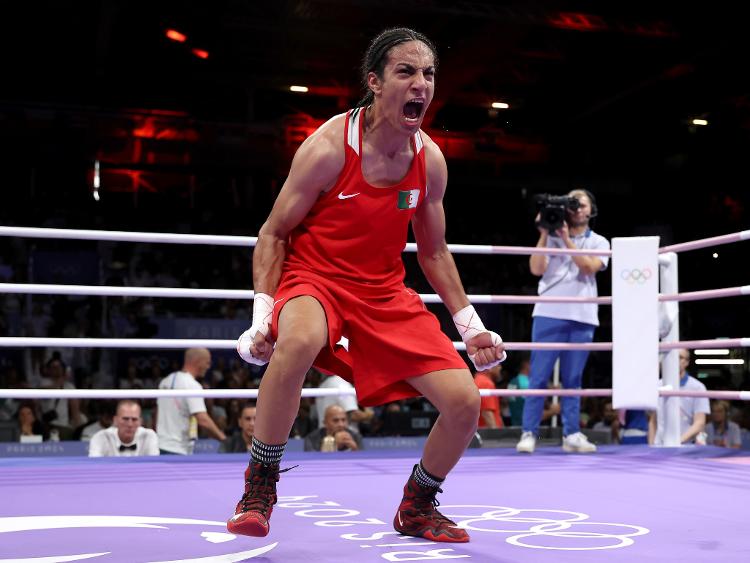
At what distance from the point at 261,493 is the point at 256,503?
33 millimetres

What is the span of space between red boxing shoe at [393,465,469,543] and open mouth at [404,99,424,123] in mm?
754

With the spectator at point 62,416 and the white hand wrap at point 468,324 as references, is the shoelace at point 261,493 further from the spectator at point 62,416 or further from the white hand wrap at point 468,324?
the spectator at point 62,416

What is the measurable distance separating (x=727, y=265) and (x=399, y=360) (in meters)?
12.6

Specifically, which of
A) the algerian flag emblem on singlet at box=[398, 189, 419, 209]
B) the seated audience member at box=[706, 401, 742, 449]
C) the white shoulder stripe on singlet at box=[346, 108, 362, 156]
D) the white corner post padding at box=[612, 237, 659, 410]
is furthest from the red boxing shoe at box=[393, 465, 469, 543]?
the seated audience member at box=[706, 401, 742, 449]

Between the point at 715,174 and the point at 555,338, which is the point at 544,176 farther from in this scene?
the point at 555,338

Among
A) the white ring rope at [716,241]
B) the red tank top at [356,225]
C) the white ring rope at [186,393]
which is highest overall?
the white ring rope at [716,241]

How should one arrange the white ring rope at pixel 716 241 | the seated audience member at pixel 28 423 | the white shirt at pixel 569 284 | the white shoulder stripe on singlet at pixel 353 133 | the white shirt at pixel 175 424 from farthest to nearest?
the seated audience member at pixel 28 423
the white shirt at pixel 175 424
the white shirt at pixel 569 284
the white ring rope at pixel 716 241
the white shoulder stripe on singlet at pixel 353 133

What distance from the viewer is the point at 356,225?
1.95 metres

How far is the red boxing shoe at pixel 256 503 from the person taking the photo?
5.65ft

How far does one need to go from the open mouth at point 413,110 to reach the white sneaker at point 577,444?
223 centimetres

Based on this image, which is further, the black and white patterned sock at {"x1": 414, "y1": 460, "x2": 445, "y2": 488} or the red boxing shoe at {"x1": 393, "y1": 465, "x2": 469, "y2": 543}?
the black and white patterned sock at {"x1": 414, "y1": 460, "x2": 445, "y2": 488}

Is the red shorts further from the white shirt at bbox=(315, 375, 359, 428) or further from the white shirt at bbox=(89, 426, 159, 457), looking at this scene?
the white shirt at bbox=(315, 375, 359, 428)

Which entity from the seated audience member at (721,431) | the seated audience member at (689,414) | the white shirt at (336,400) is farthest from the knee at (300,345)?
the seated audience member at (721,431)

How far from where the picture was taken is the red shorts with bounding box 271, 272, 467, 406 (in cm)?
189
